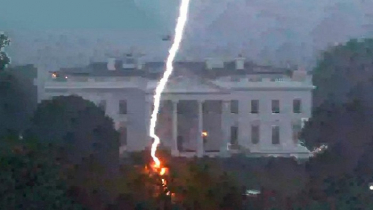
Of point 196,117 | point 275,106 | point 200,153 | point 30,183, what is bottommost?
point 30,183

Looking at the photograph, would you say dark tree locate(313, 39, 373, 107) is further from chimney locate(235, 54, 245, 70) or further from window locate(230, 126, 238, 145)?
chimney locate(235, 54, 245, 70)

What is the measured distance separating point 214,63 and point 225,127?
100cm

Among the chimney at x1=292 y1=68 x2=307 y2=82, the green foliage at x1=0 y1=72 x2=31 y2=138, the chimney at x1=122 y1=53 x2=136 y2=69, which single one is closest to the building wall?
the chimney at x1=292 y1=68 x2=307 y2=82

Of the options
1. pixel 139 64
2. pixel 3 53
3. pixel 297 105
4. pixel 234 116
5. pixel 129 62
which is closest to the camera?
pixel 3 53

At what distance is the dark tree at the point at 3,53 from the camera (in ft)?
25.7

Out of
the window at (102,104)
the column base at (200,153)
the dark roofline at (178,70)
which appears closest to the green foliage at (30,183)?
the column base at (200,153)

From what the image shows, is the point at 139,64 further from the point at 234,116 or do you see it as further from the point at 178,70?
the point at 234,116

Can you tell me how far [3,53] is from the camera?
8.02m

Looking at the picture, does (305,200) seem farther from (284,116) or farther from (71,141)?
(284,116)

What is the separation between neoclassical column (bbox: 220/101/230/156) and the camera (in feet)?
25.8

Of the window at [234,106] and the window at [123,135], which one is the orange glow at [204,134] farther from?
the window at [123,135]

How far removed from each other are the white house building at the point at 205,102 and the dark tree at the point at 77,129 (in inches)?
6.9

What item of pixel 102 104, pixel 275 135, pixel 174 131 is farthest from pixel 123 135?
pixel 275 135

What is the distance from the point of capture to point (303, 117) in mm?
7875
